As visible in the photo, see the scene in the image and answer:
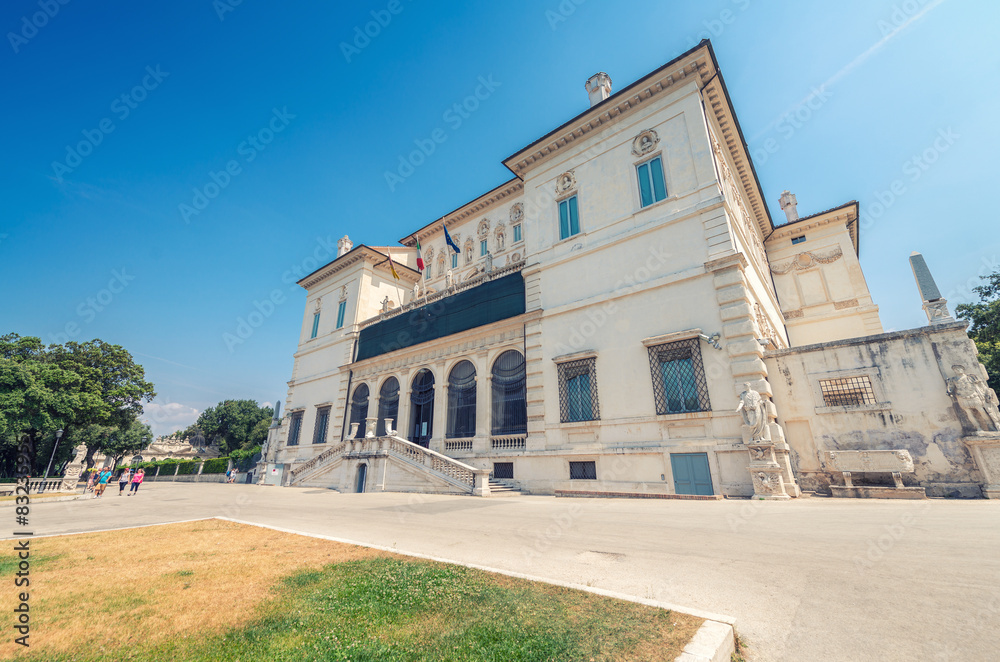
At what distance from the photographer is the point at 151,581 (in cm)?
486

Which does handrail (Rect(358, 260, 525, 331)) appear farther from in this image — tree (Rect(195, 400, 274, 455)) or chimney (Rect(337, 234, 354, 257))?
tree (Rect(195, 400, 274, 455))

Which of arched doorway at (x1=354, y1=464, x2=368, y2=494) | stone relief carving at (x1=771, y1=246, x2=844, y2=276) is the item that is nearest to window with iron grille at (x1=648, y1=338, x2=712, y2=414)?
arched doorway at (x1=354, y1=464, x2=368, y2=494)

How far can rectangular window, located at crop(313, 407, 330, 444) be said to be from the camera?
29.5 metres

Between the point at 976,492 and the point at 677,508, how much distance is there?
836 centimetres

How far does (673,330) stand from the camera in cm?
1561

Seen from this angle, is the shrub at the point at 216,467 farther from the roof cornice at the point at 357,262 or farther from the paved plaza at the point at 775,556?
the paved plaza at the point at 775,556

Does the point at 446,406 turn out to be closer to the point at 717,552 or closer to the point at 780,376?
the point at 780,376

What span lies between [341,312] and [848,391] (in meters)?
31.2

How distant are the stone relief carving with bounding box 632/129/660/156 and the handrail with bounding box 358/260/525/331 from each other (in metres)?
7.62

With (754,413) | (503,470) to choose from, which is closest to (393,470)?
(503,470)

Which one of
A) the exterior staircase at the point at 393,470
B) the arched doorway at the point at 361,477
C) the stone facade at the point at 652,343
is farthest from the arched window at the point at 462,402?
the arched doorway at the point at 361,477

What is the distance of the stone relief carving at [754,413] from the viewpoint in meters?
12.5

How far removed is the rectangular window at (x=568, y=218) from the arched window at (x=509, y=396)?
6.71m

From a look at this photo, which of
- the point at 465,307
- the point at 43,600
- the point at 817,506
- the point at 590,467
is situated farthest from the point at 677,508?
the point at 465,307
